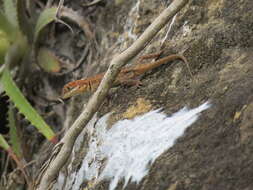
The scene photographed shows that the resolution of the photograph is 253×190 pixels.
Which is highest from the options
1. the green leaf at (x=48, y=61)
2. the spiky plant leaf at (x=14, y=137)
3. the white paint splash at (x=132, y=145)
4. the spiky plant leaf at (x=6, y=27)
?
the spiky plant leaf at (x=6, y=27)

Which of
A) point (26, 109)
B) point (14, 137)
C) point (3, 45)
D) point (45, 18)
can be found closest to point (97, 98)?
point (26, 109)

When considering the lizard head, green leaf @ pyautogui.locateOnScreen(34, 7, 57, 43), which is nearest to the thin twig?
the lizard head

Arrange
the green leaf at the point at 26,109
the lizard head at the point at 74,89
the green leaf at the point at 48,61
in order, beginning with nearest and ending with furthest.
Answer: the lizard head at the point at 74,89, the green leaf at the point at 26,109, the green leaf at the point at 48,61

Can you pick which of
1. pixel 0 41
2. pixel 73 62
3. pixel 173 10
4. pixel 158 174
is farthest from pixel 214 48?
pixel 0 41

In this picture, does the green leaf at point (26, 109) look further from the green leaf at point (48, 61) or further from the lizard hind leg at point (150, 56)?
the lizard hind leg at point (150, 56)

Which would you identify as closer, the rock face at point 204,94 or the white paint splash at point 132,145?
the rock face at point 204,94

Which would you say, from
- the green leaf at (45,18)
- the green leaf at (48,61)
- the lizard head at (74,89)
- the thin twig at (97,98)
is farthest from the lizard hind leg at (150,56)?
the green leaf at (48,61)
